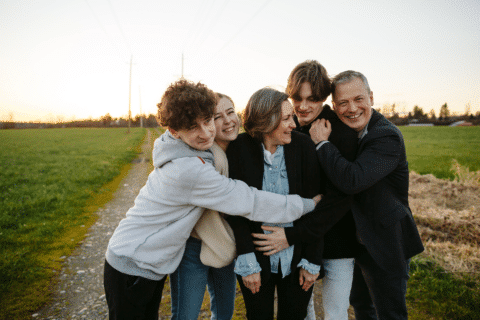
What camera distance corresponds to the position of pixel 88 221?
5883 millimetres

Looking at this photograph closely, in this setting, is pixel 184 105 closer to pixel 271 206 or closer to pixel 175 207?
pixel 175 207

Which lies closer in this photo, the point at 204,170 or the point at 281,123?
the point at 204,170

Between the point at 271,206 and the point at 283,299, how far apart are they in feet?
2.66

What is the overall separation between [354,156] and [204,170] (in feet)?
3.85

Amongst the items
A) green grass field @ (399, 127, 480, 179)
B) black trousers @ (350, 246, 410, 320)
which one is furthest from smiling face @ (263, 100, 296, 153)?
green grass field @ (399, 127, 480, 179)

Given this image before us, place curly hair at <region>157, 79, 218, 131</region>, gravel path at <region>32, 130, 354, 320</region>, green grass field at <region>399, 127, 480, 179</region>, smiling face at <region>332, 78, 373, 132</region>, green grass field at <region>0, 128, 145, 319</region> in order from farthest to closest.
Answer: green grass field at <region>399, 127, 480, 179</region> < green grass field at <region>0, 128, 145, 319</region> < gravel path at <region>32, 130, 354, 320</region> < smiling face at <region>332, 78, 373, 132</region> < curly hair at <region>157, 79, 218, 131</region>

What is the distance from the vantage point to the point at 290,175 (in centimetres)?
194

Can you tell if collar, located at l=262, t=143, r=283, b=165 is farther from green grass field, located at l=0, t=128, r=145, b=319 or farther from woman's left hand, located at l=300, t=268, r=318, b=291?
green grass field, located at l=0, t=128, r=145, b=319

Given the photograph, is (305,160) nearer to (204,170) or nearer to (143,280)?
(204,170)

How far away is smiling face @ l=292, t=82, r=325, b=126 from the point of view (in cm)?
208

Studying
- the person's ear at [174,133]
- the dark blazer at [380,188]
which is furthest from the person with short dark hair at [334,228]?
the person's ear at [174,133]

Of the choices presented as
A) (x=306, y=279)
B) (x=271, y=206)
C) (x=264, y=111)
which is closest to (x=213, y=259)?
(x=271, y=206)

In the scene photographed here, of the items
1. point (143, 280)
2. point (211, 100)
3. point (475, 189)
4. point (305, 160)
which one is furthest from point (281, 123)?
point (475, 189)

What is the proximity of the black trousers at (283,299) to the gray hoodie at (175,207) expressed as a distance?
1.85ft
